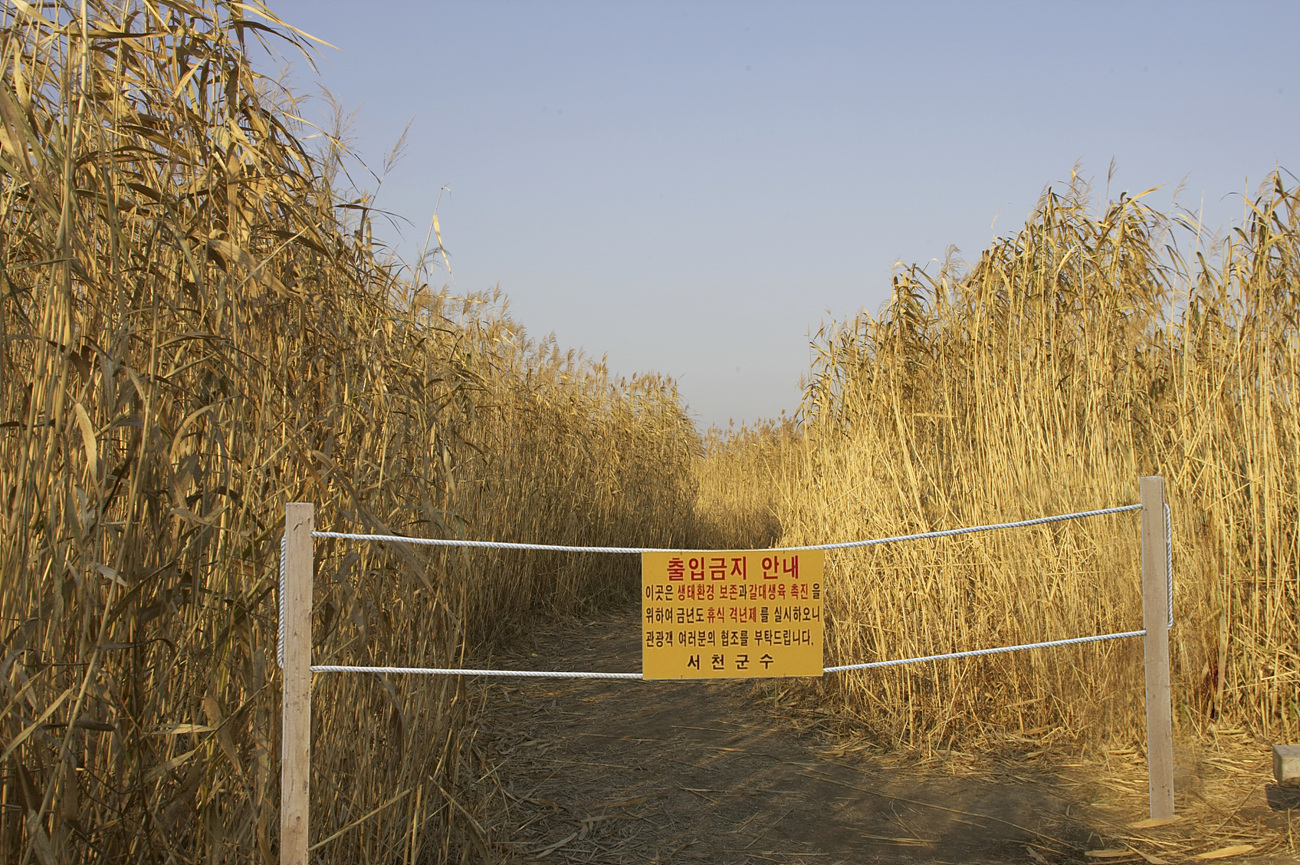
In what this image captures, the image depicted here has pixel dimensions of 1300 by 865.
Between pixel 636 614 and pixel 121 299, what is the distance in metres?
5.70

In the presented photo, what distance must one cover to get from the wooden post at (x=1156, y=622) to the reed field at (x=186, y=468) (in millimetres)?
2225

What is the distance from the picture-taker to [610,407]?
8781 mm

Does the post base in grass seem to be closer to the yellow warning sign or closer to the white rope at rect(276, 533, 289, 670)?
the yellow warning sign

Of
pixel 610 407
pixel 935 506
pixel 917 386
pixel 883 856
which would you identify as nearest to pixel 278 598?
pixel 883 856

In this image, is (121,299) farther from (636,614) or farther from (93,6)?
(636,614)

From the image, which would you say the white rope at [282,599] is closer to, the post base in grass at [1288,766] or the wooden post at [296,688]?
the wooden post at [296,688]

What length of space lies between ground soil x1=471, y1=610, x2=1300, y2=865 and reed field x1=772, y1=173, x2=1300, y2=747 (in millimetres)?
266

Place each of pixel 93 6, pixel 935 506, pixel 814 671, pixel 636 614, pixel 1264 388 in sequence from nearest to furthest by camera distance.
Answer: pixel 93 6, pixel 814 671, pixel 1264 388, pixel 935 506, pixel 636 614

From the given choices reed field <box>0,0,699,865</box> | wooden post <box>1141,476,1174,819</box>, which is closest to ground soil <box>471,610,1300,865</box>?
wooden post <box>1141,476,1174,819</box>

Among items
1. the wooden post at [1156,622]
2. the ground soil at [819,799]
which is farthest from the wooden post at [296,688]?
the wooden post at [1156,622]

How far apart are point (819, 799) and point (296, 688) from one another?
7.25 feet

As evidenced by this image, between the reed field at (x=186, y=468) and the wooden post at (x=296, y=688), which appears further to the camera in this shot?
the wooden post at (x=296, y=688)

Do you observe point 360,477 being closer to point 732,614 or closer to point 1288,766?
point 732,614

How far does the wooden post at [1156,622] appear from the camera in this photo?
2902mm
